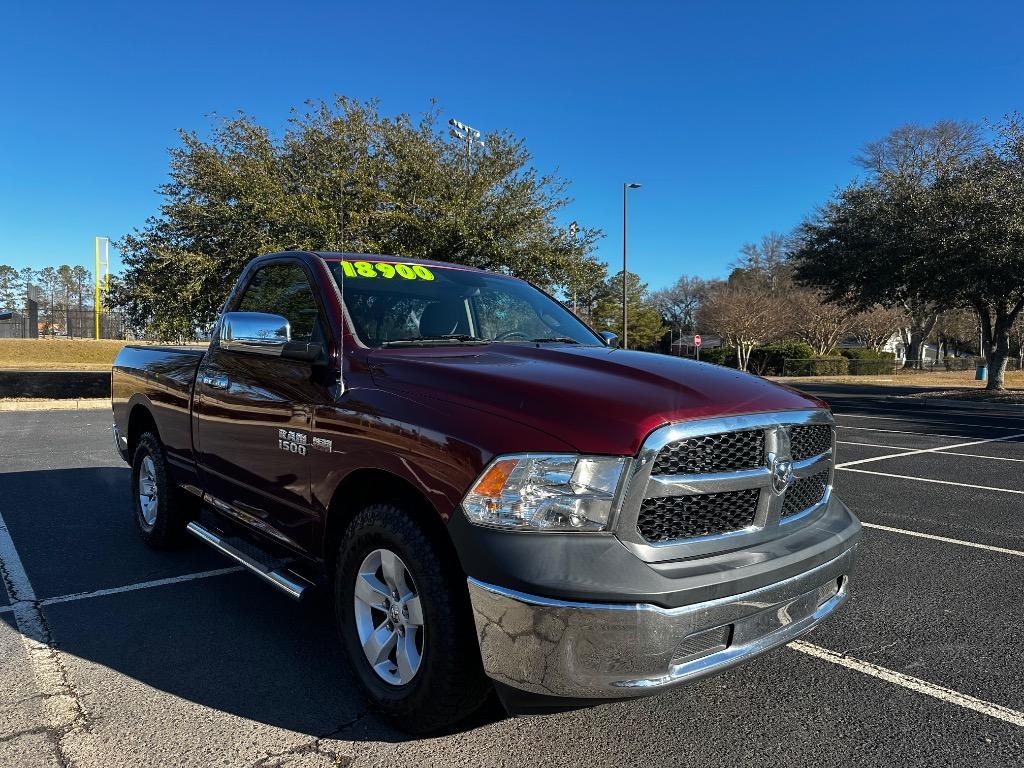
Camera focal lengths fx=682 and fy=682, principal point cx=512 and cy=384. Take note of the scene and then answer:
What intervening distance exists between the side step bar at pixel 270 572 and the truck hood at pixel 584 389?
1.00m

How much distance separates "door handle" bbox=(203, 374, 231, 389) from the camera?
3.75 metres

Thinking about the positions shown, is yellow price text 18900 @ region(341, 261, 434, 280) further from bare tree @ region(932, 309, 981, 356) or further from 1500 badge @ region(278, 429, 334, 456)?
bare tree @ region(932, 309, 981, 356)

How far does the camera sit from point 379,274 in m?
3.59

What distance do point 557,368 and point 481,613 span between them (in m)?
0.97

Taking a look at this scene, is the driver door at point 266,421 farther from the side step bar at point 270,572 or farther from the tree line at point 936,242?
the tree line at point 936,242

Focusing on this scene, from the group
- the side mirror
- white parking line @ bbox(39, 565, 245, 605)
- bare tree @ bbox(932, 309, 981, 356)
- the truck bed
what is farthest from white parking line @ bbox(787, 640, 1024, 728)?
bare tree @ bbox(932, 309, 981, 356)

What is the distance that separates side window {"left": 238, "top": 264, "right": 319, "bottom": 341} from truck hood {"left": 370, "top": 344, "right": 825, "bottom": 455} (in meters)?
0.70

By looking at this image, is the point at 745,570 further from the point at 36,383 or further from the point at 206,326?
the point at 206,326

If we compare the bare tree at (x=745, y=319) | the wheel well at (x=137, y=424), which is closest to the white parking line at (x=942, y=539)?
the wheel well at (x=137, y=424)

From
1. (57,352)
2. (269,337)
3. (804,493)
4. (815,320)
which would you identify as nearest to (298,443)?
(269,337)

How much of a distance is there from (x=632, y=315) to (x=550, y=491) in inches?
2468

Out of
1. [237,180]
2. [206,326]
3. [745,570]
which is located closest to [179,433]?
[745,570]

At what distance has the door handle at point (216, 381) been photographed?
12.3ft

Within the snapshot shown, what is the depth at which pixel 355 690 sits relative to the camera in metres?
2.92
